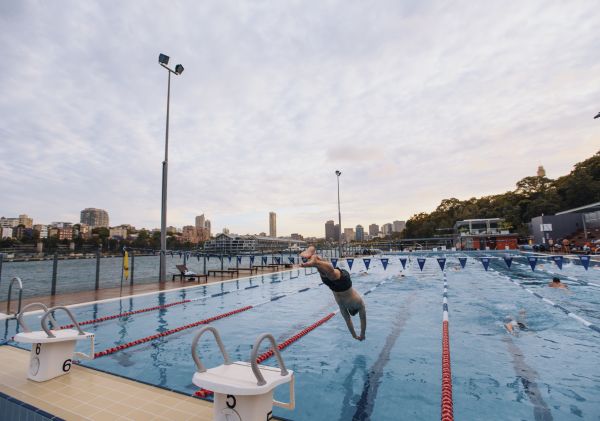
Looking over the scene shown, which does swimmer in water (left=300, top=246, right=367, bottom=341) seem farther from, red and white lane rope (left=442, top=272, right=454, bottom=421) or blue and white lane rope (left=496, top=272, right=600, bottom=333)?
blue and white lane rope (left=496, top=272, right=600, bottom=333)

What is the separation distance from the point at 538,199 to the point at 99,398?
77471mm

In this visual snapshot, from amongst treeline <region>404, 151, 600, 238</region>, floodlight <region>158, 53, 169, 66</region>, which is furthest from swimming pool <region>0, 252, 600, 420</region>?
treeline <region>404, 151, 600, 238</region>

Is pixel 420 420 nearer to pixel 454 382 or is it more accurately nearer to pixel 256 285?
pixel 454 382

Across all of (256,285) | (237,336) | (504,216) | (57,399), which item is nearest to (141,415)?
(57,399)

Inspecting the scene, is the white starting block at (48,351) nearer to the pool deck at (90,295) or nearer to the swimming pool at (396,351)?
the swimming pool at (396,351)

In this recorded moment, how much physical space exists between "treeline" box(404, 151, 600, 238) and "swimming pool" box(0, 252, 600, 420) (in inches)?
2327

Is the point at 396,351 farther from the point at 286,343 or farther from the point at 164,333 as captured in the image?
the point at 164,333

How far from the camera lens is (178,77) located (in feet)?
55.4

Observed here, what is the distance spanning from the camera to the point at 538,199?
62.0m

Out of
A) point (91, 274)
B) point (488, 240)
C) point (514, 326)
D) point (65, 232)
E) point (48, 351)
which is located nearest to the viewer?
point (48, 351)

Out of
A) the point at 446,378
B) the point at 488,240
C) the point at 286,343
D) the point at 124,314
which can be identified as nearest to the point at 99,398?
the point at 286,343

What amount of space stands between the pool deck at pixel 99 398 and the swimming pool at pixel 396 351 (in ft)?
1.93

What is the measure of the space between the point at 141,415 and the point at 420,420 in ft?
10.1

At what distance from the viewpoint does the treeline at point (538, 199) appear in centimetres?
5562
